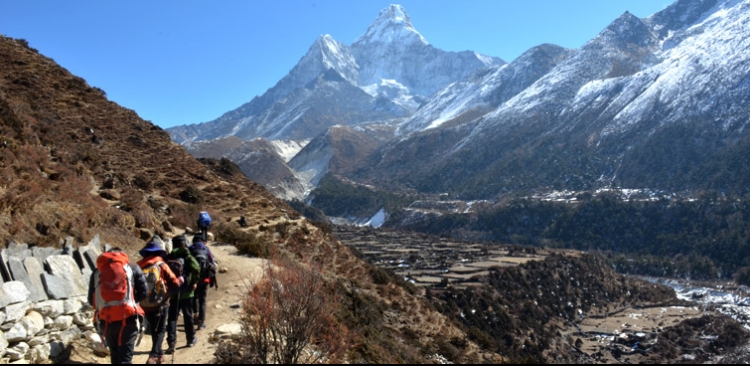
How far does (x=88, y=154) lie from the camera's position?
2369 centimetres

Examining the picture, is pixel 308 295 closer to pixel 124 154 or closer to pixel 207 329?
pixel 207 329

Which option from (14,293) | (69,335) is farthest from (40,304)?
(69,335)

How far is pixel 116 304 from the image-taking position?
680cm

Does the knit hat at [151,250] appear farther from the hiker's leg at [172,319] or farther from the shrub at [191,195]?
the shrub at [191,195]

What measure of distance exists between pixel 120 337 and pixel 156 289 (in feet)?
3.19

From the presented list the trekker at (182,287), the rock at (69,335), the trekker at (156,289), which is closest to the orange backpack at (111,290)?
the trekker at (156,289)

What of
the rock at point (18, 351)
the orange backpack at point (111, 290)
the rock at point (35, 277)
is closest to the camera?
the orange backpack at point (111, 290)

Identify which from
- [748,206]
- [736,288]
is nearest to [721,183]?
[748,206]

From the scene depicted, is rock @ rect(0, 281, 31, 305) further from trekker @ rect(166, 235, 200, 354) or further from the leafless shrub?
the leafless shrub

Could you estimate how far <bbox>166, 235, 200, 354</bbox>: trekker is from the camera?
340 inches

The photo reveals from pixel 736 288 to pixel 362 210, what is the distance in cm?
12714

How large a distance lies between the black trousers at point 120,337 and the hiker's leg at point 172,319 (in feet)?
5.04

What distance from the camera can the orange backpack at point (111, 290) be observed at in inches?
267

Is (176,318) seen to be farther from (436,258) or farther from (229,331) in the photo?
(436,258)
